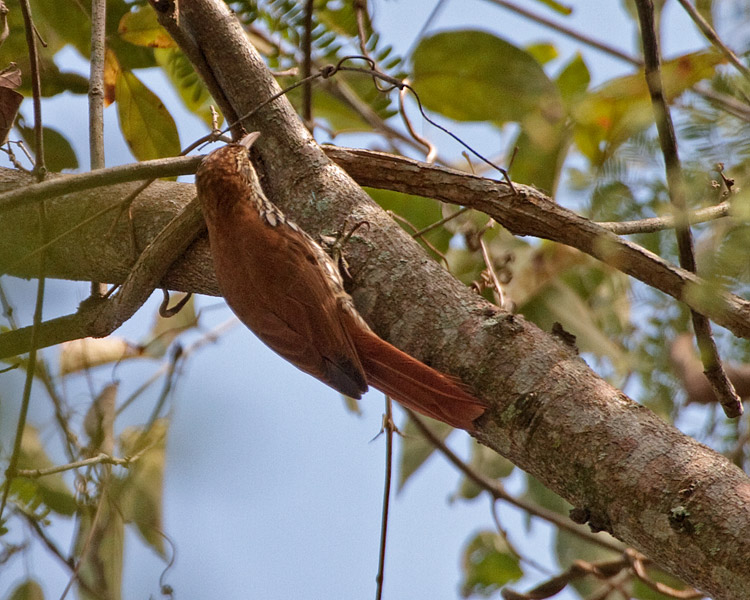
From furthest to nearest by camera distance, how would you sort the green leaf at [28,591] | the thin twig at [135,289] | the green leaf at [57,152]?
the green leaf at [57,152], the thin twig at [135,289], the green leaf at [28,591]

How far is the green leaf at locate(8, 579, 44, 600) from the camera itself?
4.84ft

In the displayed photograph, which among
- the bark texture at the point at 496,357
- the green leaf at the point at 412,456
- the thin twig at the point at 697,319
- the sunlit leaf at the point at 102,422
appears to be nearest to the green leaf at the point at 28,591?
the sunlit leaf at the point at 102,422

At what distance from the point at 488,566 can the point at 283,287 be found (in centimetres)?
233

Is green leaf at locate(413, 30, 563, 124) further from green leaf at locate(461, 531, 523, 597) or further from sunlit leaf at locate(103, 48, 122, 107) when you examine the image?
green leaf at locate(461, 531, 523, 597)

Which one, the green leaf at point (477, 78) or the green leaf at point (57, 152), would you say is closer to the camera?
the green leaf at point (57, 152)

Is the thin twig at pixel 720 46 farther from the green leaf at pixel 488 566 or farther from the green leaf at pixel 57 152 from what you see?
the green leaf at pixel 488 566

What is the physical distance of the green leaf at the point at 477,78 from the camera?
2.94m

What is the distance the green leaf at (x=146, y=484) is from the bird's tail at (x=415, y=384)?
644 mm

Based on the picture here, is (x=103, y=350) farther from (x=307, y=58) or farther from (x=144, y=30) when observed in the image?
(x=307, y=58)

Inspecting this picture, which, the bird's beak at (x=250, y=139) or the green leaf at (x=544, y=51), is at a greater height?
the green leaf at (x=544, y=51)

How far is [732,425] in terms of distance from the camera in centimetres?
270

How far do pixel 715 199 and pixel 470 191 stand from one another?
931mm

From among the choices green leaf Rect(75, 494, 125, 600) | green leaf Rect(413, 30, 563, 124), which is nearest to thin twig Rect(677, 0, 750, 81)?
green leaf Rect(413, 30, 563, 124)

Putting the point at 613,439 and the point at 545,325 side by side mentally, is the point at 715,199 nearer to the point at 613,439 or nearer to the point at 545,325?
the point at 613,439
